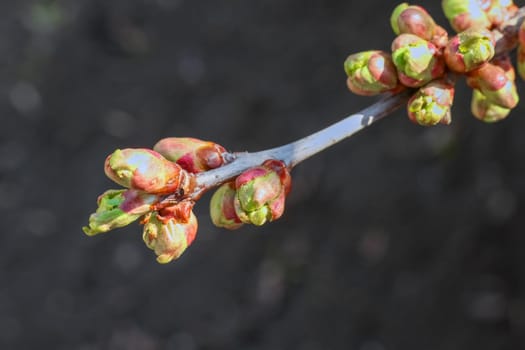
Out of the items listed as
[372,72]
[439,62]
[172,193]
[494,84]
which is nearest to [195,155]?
[172,193]

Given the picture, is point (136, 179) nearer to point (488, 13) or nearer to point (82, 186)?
point (488, 13)

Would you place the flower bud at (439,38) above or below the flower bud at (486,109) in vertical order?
above

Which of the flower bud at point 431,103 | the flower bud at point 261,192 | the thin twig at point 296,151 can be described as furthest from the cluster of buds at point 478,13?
the flower bud at point 261,192

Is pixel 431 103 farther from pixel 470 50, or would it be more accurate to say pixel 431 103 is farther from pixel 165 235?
pixel 165 235

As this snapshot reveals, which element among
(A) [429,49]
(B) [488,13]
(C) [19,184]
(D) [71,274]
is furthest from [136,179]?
(C) [19,184]

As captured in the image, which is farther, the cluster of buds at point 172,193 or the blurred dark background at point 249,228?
the blurred dark background at point 249,228

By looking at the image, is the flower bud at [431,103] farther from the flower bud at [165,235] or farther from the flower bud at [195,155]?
the flower bud at [165,235]

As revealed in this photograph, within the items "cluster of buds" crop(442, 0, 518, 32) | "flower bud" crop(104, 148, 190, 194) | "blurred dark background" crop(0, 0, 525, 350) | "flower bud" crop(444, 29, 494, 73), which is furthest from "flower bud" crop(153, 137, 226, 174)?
"blurred dark background" crop(0, 0, 525, 350)

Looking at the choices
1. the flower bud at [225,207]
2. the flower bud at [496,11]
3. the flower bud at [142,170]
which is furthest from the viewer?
the flower bud at [496,11]
